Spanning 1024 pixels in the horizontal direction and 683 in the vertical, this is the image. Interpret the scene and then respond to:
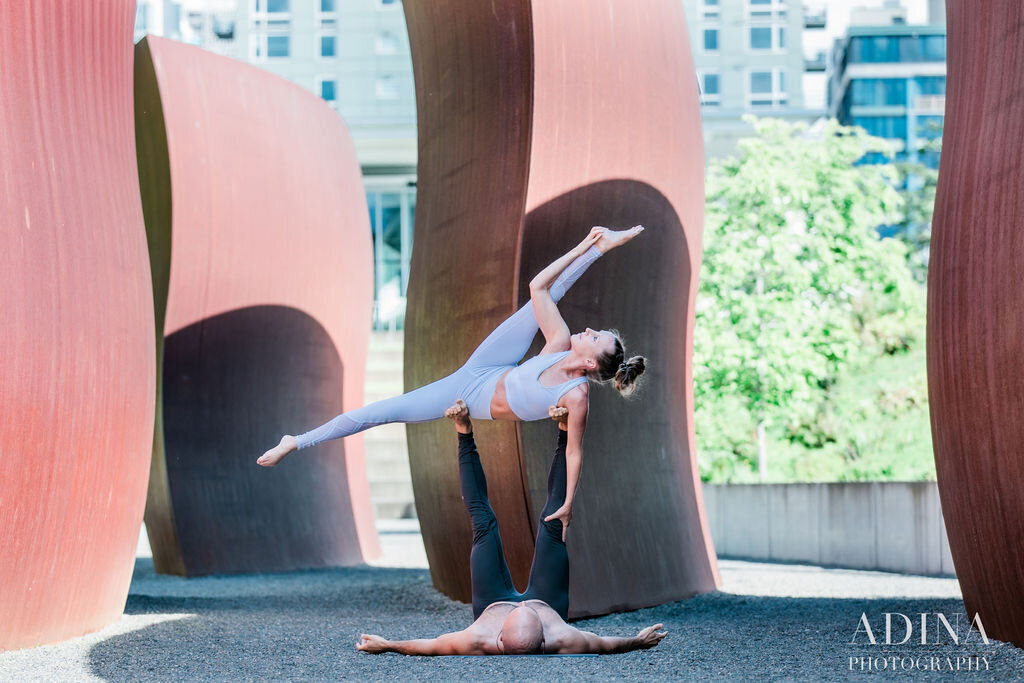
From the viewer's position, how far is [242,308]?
14953mm

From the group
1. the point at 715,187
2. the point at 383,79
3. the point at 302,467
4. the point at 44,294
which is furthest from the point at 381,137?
the point at 44,294

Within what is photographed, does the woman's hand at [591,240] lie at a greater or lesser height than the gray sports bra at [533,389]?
greater

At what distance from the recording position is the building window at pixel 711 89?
180ft

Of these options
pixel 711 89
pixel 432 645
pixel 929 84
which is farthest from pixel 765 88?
pixel 432 645

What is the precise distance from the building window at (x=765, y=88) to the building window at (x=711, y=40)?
6.74 ft

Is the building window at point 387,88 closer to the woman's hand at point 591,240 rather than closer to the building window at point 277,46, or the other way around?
the building window at point 277,46

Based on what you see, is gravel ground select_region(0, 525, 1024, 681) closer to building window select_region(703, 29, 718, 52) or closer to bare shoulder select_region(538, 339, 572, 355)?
bare shoulder select_region(538, 339, 572, 355)

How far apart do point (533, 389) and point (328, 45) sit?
43952 millimetres

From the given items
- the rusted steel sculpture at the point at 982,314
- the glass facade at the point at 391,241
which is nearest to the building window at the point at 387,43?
the glass facade at the point at 391,241

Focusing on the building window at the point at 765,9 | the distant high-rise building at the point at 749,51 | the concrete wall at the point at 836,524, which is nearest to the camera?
the concrete wall at the point at 836,524

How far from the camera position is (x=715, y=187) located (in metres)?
23.8

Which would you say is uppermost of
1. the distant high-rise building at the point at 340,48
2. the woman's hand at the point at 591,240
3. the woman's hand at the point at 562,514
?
the distant high-rise building at the point at 340,48

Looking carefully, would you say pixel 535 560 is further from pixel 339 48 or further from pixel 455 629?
pixel 339 48

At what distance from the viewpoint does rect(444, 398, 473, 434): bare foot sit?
→ 6.64 m
